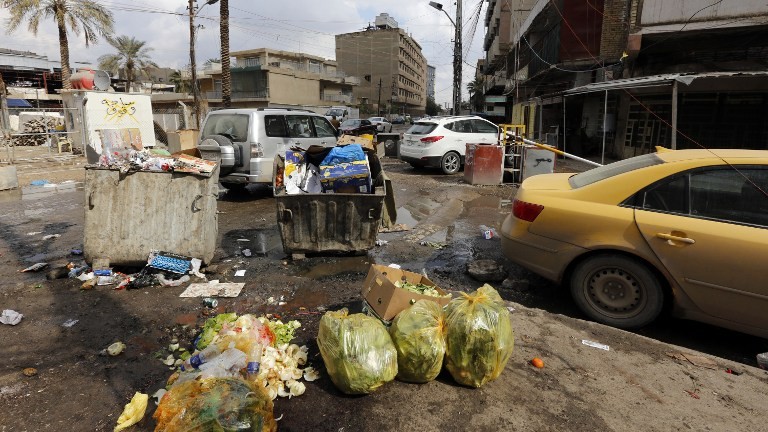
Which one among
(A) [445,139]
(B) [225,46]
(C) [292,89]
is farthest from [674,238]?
(C) [292,89]

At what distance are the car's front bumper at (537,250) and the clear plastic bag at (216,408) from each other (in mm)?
2928

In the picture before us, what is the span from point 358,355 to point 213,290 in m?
2.52

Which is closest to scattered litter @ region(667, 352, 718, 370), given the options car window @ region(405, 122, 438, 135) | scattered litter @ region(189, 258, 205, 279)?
scattered litter @ region(189, 258, 205, 279)

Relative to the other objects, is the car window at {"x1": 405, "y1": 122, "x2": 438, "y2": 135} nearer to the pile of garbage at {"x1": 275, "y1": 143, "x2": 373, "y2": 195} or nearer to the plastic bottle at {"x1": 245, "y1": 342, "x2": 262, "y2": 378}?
the pile of garbage at {"x1": 275, "y1": 143, "x2": 373, "y2": 195}

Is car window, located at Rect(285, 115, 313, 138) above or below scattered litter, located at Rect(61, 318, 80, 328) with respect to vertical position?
above

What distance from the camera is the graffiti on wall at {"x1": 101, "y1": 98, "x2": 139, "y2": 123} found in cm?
1584

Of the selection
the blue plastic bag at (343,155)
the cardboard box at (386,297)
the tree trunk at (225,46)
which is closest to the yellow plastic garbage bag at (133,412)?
the cardboard box at (386,297)

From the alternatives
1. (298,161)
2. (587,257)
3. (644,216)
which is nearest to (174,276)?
(298,161)

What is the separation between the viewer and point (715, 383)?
9.97 ft

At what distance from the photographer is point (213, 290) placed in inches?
181

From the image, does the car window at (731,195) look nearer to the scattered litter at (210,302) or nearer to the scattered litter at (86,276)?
the scattered litter at (210,302)

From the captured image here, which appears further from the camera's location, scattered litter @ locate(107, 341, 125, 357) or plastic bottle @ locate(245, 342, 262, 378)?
scattered litter @ locate(107, 341, 125, 357)

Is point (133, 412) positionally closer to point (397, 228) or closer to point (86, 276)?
point (86, 276)

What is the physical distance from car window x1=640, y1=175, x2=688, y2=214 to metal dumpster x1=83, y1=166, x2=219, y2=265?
4.49m
